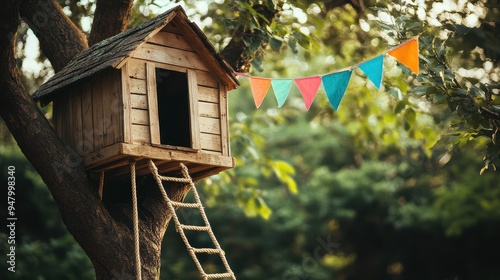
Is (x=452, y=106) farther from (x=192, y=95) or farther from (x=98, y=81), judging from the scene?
(x=98, y=81)

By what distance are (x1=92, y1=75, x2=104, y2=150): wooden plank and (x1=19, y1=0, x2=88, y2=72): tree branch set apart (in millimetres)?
637

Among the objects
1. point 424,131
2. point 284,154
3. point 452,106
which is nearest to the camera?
point 452,106

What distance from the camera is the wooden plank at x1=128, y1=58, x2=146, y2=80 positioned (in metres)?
4.33

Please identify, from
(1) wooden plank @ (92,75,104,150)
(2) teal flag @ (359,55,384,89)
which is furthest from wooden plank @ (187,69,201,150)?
(2) teal flag @ (359,55,384,89)

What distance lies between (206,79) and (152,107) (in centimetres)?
53

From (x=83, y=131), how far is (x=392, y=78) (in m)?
3.32

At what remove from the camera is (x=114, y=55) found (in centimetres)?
427

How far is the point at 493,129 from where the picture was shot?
4863 millimetres

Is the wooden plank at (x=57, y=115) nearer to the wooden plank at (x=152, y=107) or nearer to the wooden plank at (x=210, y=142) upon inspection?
the wooden plank at (x=152, y=107)

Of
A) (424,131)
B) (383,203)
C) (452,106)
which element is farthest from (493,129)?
(383,203)

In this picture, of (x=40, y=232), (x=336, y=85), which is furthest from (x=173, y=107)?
(x=40, y=232)

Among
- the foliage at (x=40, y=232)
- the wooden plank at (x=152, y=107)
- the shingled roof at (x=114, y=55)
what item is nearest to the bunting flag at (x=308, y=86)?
the shingled roof at (x=114, y=55)

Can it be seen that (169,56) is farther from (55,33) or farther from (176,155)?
(55,33)

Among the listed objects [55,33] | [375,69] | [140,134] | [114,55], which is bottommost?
[140,134]
